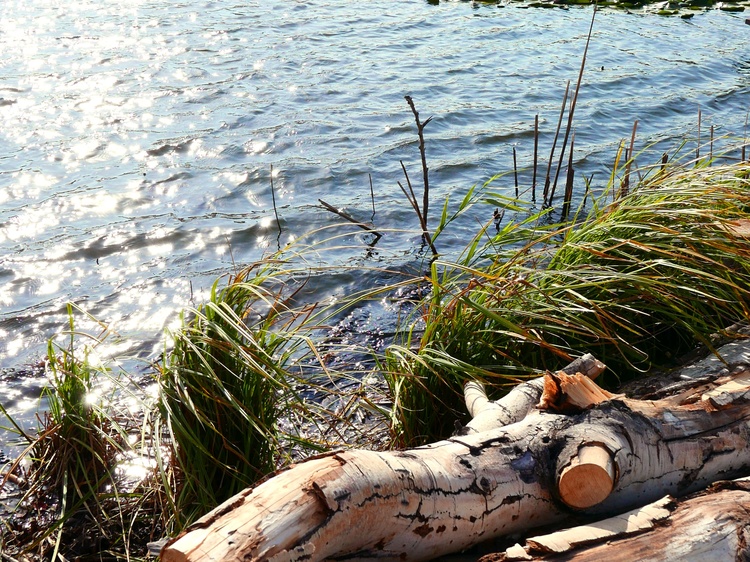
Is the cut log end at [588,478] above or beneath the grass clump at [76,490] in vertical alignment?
above

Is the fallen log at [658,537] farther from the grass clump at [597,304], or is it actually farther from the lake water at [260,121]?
the lake water at [260,121]

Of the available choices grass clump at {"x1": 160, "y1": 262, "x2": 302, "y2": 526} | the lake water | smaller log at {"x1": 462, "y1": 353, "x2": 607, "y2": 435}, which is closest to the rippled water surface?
the lake water

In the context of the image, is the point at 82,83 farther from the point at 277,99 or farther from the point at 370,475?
the point at 370,475

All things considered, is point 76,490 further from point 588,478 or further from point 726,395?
point 726,395

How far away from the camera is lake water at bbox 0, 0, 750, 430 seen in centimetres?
607

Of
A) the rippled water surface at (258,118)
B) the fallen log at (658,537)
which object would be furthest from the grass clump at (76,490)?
the fallen log at (658,537)

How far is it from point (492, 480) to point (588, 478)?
31 cm

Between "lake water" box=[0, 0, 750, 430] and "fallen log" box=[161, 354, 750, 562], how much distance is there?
229 cm

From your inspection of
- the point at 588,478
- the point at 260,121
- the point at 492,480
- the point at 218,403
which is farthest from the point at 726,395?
the point at 260,121

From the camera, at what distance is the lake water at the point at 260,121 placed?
6.07m

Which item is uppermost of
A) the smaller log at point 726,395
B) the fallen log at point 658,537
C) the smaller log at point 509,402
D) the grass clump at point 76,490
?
the smaller log at point 726,395

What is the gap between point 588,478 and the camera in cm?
250

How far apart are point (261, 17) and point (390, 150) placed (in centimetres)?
543

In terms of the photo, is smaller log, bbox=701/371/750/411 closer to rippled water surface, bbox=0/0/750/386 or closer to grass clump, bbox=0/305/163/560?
rippled water surface, bbox=0/0/750/386
